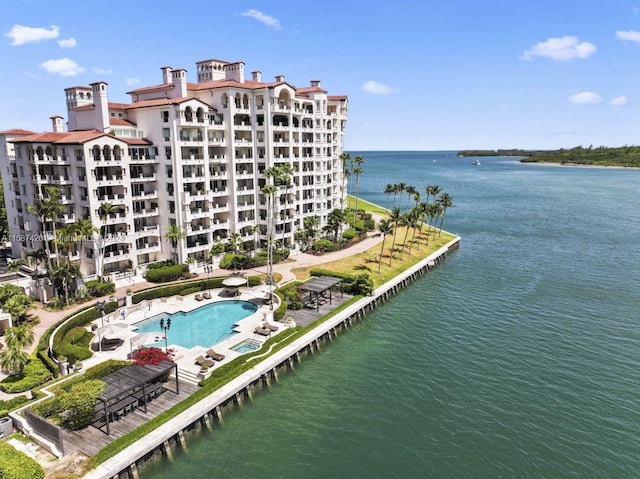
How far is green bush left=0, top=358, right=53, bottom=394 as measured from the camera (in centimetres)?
4209

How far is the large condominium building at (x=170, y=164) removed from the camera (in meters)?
69.7

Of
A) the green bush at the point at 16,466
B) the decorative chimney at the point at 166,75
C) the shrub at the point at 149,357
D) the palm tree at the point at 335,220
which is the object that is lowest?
the green bush at the point at 16,466

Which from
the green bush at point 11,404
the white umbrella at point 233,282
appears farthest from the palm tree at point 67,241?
the green bush at point 11,404

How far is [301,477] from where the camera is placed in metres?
34.6

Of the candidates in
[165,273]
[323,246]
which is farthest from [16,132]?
[323,246]

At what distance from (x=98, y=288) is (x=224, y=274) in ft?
64.7

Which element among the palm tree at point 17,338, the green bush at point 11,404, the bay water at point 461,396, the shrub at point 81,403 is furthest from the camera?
the palm tree at point 17,338

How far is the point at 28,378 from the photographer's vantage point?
43.5 m

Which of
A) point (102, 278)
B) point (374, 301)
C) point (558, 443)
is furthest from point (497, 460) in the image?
point (102, 278)

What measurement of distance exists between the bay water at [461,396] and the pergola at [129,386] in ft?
20.4

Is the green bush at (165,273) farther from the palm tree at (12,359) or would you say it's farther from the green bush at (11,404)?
the green bush at (11,404)

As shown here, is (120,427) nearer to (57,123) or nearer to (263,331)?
(263,331)

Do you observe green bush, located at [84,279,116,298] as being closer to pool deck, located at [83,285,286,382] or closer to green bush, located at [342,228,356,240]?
pool deck, located at [83,285,286,382]

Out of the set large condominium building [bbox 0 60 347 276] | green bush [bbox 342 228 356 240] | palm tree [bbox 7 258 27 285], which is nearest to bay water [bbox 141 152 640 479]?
green bush [bbox 342 228 356 240]
